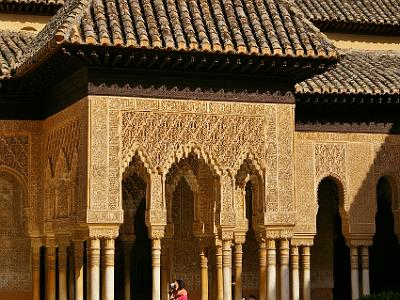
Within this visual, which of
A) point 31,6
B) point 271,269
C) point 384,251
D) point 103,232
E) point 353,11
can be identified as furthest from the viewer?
point 353,11

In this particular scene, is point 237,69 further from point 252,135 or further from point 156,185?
point 156,185

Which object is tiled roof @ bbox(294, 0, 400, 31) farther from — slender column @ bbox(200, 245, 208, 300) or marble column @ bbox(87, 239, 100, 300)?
marble column @ bbox(87, 239, 100, 300)

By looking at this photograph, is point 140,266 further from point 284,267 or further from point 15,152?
point 284,267

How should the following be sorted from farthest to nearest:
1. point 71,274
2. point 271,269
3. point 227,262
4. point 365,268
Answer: point 365,268
point 71,274
point 271,269
point 227,262

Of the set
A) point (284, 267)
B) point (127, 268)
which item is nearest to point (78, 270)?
point (127, 268)

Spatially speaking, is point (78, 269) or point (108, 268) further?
point (78, 269)

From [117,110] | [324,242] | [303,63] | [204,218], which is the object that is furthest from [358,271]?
[117,110]

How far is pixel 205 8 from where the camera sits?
1416cm

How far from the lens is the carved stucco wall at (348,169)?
16.8 meters

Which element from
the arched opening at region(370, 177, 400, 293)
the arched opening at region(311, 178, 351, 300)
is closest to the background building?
the arched opening at region(311, 178, 351, 300)

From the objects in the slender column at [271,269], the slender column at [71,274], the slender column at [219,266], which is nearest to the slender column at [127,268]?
the slender column at [71,274]

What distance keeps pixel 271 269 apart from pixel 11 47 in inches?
211

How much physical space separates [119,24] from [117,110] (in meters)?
1.09

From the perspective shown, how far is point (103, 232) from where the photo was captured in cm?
1304
